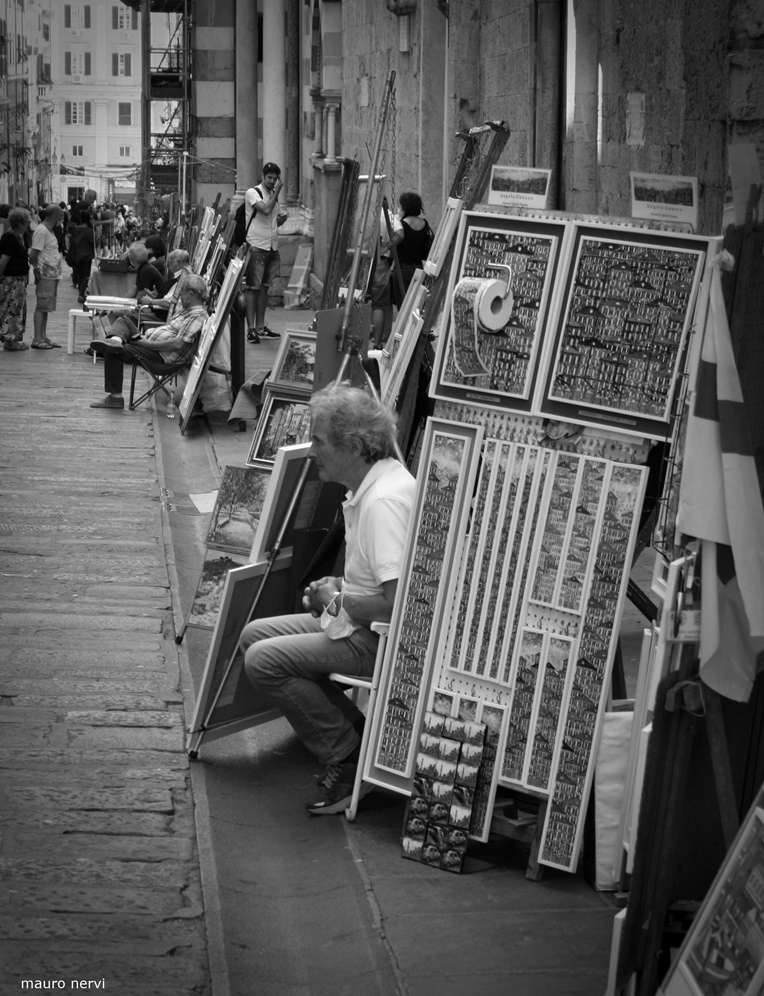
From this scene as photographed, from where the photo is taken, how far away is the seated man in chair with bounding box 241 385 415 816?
15.8ft

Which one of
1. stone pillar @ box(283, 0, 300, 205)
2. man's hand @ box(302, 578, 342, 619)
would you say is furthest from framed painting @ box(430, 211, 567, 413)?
stone pillar @ box(283, 0, 300, 205)

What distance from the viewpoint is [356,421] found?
16.0 feet

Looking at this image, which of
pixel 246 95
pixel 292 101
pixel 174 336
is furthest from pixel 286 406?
pixel 292 101

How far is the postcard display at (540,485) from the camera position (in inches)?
165

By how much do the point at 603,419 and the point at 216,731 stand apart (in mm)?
1981

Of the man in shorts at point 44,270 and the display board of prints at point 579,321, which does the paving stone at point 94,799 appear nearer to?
Answer: the display board of prints at point 579,321

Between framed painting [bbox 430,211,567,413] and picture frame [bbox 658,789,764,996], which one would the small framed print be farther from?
picture frame [bbox 658,789,764,996]

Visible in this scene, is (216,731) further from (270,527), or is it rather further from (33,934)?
(33,934)

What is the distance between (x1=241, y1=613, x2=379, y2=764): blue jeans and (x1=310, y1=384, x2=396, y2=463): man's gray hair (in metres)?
0.59

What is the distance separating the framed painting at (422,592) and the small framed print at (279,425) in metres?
2.06

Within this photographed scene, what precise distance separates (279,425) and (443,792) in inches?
99.8

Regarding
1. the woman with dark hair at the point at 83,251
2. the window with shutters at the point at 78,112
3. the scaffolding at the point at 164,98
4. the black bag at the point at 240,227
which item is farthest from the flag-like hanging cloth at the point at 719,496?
the window with shutters at the point at 78,112

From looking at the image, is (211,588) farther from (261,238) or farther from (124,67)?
(124,67)

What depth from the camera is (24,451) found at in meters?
11.2
